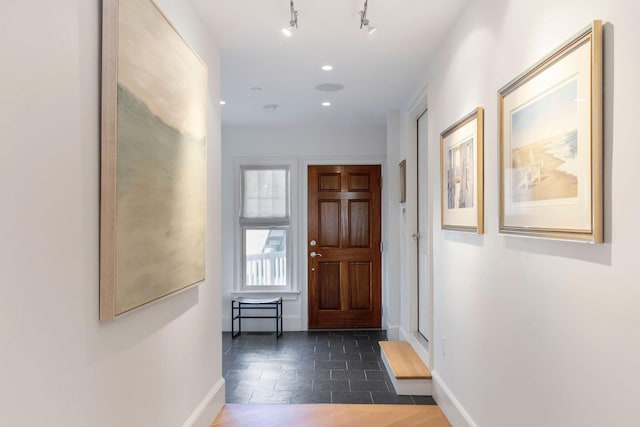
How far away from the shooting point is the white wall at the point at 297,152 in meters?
5.91

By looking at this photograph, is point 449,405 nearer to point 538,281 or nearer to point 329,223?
point 538,281

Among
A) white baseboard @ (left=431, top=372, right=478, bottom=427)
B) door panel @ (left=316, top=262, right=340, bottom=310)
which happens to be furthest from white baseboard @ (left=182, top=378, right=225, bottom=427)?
door panel @ (left=316, top=262, right=340, bottom=310)

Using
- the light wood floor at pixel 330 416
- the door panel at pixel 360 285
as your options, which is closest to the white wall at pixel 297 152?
the door panel at pixel 360 285

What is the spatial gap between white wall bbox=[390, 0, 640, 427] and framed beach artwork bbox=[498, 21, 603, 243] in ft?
0.14

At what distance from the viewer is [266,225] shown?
19.4ft

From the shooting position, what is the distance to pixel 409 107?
4.52 meters

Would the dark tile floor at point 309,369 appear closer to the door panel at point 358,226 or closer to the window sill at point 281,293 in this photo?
the window sill at point 281,293

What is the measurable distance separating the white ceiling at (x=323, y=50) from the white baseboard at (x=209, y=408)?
7.58ft

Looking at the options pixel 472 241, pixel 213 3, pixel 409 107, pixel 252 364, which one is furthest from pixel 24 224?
pixel 409 107

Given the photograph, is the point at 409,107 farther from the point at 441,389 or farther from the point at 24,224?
the point at 24,224

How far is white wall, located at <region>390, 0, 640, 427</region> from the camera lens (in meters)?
1.30

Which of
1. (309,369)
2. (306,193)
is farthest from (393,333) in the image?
(306,193)

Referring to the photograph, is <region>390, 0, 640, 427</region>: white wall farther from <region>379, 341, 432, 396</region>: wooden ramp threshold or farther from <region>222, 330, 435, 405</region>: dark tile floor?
<region>222, 330, 435, 405</region>: dark tile floor

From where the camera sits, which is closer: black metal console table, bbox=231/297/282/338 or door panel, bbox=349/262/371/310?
black metal console table, bbox=231/297/282/338
